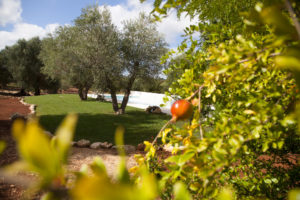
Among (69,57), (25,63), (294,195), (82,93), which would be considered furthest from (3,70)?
(294,195)

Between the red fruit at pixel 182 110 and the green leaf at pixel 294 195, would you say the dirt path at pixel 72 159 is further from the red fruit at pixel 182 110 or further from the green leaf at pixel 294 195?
the green leaf at pixel 294 195

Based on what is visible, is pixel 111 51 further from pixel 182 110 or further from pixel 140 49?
pixel 182 110

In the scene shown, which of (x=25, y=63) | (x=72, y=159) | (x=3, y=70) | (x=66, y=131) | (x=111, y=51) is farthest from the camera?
(x=3, y=70)

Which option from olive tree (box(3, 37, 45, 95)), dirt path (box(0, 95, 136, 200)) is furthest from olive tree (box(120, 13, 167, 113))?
olive tree (box(3, 37, 45, 95))

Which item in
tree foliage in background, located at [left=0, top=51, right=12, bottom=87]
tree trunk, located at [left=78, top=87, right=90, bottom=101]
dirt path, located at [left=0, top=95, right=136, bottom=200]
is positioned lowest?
dirt path, located at [left=0, top=95, right=136, bottom=200]

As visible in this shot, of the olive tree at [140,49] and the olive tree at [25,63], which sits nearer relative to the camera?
the olive tree at [140,49]

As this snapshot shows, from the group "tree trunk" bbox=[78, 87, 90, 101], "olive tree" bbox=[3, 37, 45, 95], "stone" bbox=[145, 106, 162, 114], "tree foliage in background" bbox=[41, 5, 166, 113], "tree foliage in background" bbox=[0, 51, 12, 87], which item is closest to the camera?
"tree foliage in background" bbox=[41, 5, 166, 113]

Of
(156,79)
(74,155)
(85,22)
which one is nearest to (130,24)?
(85,22)

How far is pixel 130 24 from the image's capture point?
548 inches

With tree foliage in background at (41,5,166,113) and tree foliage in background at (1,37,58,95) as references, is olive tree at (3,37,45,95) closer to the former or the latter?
tree foliage in background at (1,37,58,95)

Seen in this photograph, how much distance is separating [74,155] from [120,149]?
5728mm

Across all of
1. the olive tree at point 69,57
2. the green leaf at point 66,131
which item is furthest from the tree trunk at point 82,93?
the green leaf at point 66,131

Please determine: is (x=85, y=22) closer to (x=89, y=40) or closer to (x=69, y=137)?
(x=89, y=40)

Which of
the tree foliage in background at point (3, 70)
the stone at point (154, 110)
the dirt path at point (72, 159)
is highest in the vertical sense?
the tree foliage in background at point (3, 70)
